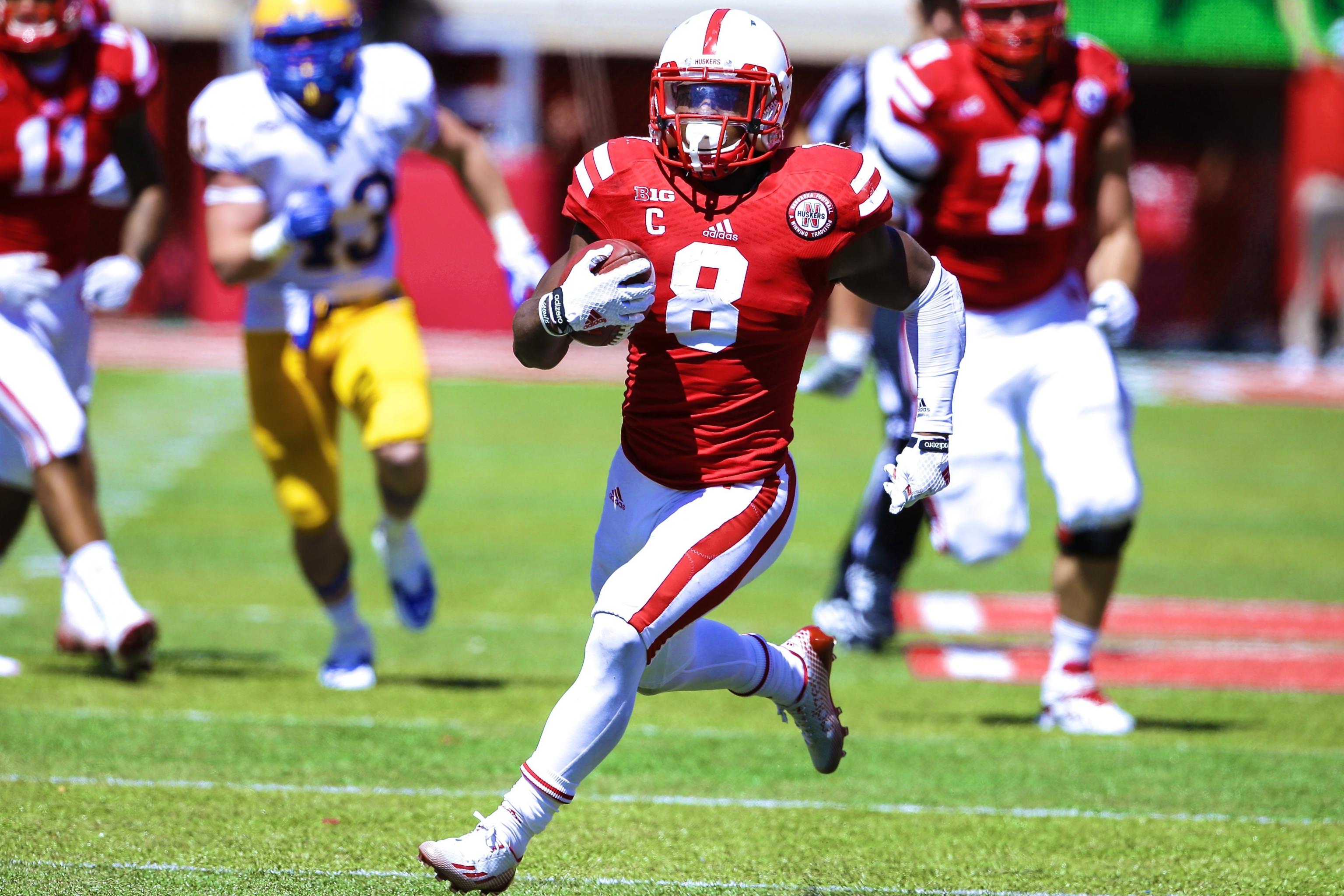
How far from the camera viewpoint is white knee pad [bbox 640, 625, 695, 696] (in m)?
3.48

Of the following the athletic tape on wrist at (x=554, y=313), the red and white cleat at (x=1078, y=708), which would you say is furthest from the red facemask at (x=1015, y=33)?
the athletic tape on wrist at (x=554, y=313)

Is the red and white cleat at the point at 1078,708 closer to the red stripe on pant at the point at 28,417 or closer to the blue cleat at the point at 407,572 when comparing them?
the blue cleat at the point at 407,572

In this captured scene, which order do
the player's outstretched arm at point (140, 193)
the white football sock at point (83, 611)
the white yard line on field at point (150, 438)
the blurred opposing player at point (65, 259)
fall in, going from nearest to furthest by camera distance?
the white football sock at point (83, 611) → the blurred opposing player at point (65, 259) → the player's outstretched arm at point (140, 193) → the white yard line on field at point (150, 438)

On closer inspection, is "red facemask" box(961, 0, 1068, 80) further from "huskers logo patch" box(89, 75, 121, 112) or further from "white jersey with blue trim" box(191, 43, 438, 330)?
"huskers logo patch" box(89, 75, 121, 112)

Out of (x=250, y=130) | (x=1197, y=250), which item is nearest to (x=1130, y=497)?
(x=250, y=130)

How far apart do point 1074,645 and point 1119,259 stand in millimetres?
1175

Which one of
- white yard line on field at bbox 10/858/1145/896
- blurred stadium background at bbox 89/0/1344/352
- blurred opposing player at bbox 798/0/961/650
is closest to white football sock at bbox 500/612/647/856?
white yard line on field at bbox 10/858/1145/896

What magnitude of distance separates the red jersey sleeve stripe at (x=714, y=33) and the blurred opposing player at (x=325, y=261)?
1884mm

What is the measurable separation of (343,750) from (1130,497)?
2.29 meters

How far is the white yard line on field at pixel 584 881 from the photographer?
11.2 ft

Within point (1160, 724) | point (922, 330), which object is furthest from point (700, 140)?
point (1160, 724)

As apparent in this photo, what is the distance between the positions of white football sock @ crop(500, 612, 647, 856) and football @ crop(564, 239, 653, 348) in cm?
52

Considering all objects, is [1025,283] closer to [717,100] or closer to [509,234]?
[509,234]

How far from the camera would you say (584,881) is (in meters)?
3.46
